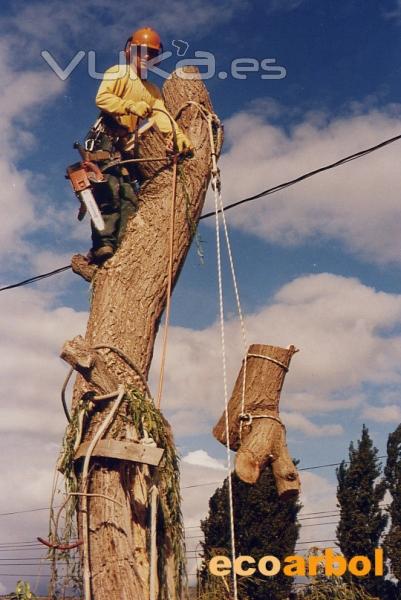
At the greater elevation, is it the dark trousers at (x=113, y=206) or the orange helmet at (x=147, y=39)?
the orange helmet at (x=147, y=39)

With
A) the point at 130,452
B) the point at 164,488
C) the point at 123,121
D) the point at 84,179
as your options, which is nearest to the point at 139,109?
the point at 123,121

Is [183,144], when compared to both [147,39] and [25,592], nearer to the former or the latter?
[147,39]

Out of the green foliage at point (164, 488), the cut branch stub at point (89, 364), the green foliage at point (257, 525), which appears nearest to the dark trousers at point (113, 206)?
the cut branch stub at point (89, 364)

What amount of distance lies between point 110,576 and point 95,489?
379mm

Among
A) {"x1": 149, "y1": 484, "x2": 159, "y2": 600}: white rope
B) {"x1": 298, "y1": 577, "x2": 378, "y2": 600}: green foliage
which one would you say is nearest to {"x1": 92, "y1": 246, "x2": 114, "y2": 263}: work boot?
{"x1": 149, "y1": 484, "x2": 159, "y2": 600}: white rope

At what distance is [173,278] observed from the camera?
400 cm

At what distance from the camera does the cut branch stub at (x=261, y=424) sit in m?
3.75

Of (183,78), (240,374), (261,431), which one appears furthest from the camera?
(183,78)

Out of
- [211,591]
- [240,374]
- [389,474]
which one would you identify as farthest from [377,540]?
[240,374]

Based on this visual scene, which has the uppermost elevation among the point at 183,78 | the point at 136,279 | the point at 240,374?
the point at 183,78

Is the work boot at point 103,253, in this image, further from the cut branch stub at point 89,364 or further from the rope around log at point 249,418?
the rope around log at point 249,418

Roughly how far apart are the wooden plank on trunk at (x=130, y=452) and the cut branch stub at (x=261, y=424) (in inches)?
26.5

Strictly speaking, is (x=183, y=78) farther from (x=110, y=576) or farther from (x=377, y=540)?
(x=377, y=540)

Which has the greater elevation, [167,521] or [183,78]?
[183,78]
